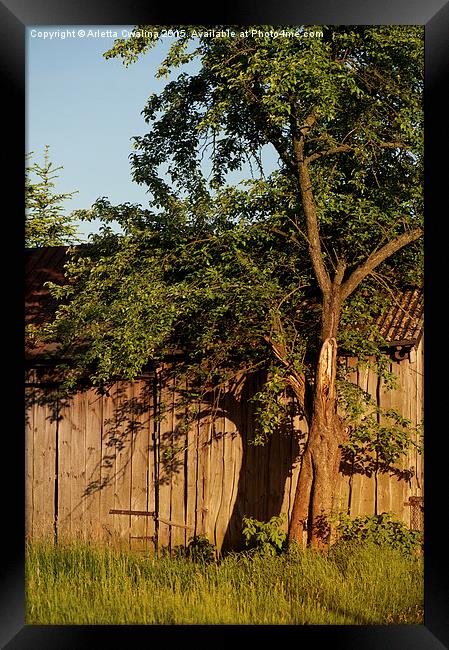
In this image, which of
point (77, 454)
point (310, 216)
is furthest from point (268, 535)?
point (310, 216)

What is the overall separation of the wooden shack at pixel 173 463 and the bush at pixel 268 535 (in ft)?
2.26

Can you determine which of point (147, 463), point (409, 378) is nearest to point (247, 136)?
point (409, 378)

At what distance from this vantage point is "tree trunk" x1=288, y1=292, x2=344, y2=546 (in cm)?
957

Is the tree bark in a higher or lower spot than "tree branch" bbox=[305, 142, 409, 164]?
lower

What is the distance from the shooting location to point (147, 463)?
1134 centimetres

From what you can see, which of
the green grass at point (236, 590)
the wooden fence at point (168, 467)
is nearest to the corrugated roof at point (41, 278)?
the wooden fence at point (168, 467)

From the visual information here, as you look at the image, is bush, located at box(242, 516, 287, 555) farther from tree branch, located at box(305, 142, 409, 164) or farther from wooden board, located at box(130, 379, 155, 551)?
tree branch, located at box(305, 142, 409, 164)

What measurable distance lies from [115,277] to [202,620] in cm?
397

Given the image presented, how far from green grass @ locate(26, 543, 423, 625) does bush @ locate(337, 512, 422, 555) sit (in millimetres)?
324

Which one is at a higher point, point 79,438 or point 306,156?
point 306,156

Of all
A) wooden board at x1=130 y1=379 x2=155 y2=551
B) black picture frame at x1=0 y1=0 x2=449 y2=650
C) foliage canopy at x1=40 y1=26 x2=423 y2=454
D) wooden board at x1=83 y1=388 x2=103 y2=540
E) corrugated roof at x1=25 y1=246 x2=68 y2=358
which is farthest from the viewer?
corrugated roof at x1=25 y1=246 x2=68 y2=358

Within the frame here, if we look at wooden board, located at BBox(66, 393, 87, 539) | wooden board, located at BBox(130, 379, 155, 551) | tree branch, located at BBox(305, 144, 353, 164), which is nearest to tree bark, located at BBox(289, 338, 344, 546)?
tree branch, located at BBox(305, 144, 353, 164)
